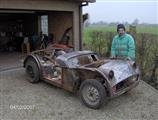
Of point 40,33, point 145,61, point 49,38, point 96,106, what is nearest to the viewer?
point 96,106

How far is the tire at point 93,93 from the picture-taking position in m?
5.62

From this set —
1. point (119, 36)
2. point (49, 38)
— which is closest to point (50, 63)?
point (119, 36)

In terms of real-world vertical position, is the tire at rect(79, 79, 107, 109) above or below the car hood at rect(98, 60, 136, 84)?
below

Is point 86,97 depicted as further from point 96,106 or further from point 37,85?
point 37,85

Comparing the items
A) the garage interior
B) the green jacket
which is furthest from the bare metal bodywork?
the garage interior

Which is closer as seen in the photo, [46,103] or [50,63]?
[46,103]

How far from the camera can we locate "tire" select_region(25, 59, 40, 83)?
7477 mm

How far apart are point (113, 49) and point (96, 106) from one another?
81.6 inches

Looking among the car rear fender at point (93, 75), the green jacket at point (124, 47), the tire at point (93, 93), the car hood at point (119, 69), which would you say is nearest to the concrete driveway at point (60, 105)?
the tire at point (93, 93)

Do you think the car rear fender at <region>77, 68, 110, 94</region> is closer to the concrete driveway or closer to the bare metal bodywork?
the bare metal bodywork

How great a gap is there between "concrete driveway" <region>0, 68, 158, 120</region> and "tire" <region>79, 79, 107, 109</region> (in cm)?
15

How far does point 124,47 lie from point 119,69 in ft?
3.85

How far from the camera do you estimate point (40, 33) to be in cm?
1426

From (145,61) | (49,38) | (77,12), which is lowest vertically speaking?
(145,61)
